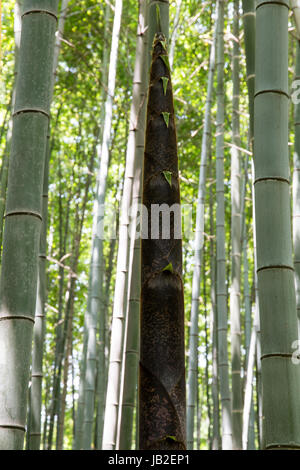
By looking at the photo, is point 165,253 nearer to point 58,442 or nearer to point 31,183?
point 31,183

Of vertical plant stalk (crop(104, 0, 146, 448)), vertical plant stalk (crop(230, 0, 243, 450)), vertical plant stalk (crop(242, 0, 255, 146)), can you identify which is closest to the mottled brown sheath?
vertical plant stalk (crop(242, 0, 255, 146))

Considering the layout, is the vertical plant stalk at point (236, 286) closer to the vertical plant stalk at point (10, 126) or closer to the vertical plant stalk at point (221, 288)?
the vertical plant stalk at point (221, 288)

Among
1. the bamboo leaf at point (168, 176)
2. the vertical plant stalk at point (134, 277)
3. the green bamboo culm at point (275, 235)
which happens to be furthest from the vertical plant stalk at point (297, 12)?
the vertical plant stalk at point (134, 277)

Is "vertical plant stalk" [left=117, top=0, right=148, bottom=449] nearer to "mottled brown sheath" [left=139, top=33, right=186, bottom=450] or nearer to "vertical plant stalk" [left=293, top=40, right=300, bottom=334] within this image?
"vertical plant stalk" [left=293, top=40, right=300, bottom=334]

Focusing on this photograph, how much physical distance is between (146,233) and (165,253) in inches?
2.0

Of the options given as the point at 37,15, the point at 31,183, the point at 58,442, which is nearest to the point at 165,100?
the point at 31,183

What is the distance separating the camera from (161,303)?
94 cm

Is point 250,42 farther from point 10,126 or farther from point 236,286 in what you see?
point 236,286

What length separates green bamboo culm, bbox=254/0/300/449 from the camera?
1219mm

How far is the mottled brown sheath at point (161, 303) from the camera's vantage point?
881mm

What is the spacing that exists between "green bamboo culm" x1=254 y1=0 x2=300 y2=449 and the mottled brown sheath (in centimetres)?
38

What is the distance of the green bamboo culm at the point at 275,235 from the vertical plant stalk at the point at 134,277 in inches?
27.2

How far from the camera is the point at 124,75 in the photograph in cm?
741
